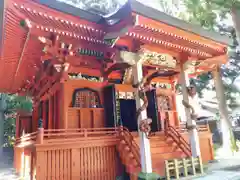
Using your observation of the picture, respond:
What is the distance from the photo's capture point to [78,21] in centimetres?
497

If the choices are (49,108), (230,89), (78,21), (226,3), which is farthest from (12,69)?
(230,89)

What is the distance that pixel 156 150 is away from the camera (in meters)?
7.18

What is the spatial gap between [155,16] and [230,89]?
39.3 feet

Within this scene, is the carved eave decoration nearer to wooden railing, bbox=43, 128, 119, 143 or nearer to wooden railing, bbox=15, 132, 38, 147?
wooden railing, bbox=43, 128, 119, 143

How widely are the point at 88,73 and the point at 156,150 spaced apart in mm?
3983

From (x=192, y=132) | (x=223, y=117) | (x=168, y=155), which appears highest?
(x=223, y=117)

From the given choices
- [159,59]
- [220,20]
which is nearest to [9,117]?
[159,59]

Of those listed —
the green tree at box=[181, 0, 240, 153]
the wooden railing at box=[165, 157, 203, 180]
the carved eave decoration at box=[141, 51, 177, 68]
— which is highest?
the green tree at box=[181, 0, 240, 153]

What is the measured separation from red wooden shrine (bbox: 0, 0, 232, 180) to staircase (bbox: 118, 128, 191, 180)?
1.3 inches

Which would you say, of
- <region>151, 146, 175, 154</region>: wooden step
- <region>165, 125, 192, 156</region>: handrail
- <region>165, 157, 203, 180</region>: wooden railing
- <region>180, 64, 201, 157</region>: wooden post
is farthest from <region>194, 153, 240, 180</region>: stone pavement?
<region>151, 146, 175, 154</region>: wooden step

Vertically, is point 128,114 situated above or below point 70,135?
above

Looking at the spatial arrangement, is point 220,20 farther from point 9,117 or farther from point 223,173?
point 9,117

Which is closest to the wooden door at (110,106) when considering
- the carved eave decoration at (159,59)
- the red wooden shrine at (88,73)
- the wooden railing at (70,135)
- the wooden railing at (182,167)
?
the red wooden shrine at (88,73)

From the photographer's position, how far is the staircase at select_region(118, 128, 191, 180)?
6346 millimetres
